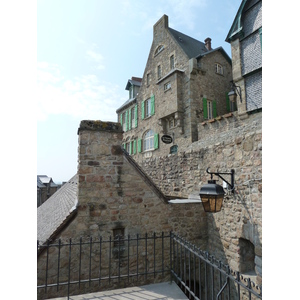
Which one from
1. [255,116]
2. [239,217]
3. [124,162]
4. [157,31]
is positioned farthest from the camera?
[157,31]

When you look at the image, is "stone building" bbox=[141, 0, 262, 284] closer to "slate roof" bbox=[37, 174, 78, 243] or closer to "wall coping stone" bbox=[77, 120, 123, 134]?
"wall coping stone" bbox=[77, 120, 123, 134]

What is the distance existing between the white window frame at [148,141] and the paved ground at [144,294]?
12585mm

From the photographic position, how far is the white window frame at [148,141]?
16250 mm

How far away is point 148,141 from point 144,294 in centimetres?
1348

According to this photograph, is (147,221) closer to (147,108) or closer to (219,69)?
(147,108)

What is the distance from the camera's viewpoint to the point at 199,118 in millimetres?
13383

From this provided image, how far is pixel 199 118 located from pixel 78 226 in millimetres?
10679

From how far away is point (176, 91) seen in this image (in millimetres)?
13516

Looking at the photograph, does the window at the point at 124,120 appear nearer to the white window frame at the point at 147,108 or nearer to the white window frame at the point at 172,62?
the white window frame at the point at 147,108

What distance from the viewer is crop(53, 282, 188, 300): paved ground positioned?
11.4ft

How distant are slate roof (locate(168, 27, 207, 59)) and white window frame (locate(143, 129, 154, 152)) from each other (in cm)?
590
